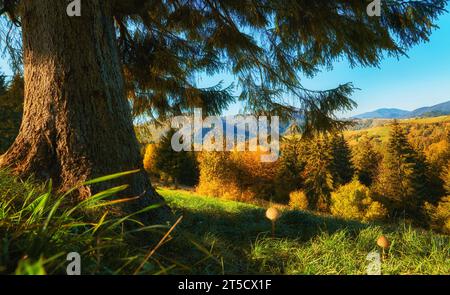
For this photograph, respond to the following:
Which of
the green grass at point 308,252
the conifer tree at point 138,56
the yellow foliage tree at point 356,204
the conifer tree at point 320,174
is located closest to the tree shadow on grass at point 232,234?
the green grass at point 308,252

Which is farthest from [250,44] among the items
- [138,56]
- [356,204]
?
[356,204]

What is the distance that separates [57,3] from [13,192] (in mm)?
1978

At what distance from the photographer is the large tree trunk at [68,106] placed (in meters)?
3.31

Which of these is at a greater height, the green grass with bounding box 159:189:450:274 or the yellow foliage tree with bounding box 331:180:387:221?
the green grass with bounding box 159:189:450:274

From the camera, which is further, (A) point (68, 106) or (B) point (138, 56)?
(B) point (138, 56)

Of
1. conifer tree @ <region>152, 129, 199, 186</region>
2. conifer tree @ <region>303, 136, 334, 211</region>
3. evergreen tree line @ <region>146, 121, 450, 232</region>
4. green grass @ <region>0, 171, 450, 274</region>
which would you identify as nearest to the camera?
green grass @ <region>0, 171, 450, 274</region>

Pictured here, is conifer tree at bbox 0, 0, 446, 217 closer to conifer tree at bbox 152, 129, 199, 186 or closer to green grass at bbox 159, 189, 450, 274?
green grass at bbox 159, 189, 450, 274

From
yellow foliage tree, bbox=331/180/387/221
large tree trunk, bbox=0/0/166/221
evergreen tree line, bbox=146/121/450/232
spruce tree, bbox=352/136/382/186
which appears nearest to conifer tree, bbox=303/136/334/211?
evergreen tree line, bbox=146/121/450/232

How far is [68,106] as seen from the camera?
10.9 ft

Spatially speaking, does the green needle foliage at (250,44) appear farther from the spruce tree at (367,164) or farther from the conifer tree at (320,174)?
the spruce tree at (367,164)

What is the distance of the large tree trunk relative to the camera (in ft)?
10.9

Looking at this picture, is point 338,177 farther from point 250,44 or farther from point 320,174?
point 250,44
